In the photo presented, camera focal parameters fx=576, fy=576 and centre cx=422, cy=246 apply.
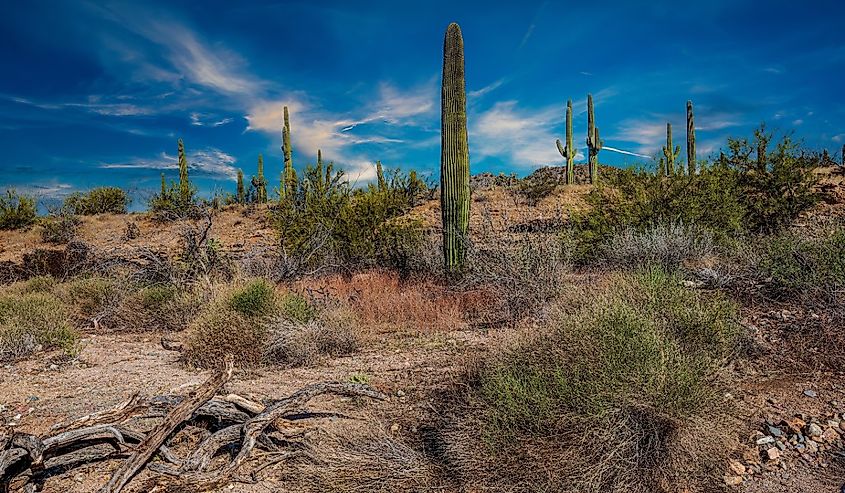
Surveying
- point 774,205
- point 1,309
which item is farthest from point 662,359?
point 774,205

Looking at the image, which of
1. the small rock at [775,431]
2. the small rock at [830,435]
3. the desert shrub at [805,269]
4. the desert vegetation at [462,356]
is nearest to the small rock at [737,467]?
the desert vegetation at [462,356]

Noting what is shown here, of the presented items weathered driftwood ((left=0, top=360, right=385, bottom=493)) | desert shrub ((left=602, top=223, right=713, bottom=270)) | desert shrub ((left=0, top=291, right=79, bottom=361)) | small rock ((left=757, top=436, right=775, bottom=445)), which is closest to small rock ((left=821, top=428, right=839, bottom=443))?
small rock ((left=757, top=436, right=775, bottom=445))

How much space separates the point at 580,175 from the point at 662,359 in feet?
108

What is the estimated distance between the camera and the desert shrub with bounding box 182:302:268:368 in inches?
234

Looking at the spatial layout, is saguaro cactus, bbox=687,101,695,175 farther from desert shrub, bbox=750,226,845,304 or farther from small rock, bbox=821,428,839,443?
small rock, bbox=821,428,839,443

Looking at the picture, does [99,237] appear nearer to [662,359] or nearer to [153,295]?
[153,295]

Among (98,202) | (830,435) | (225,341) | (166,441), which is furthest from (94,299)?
(98,202)

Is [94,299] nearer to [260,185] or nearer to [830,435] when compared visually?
[830,435]

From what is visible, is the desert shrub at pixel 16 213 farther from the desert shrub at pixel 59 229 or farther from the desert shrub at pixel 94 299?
the desert shrub at pixel 94 299

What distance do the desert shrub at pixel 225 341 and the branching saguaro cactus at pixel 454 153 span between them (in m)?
4.10

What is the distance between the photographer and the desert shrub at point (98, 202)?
2563 cm

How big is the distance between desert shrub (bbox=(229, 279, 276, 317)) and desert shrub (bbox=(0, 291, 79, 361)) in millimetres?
2015

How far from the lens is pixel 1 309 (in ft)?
26.1

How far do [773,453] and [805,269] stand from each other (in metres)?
3.41
